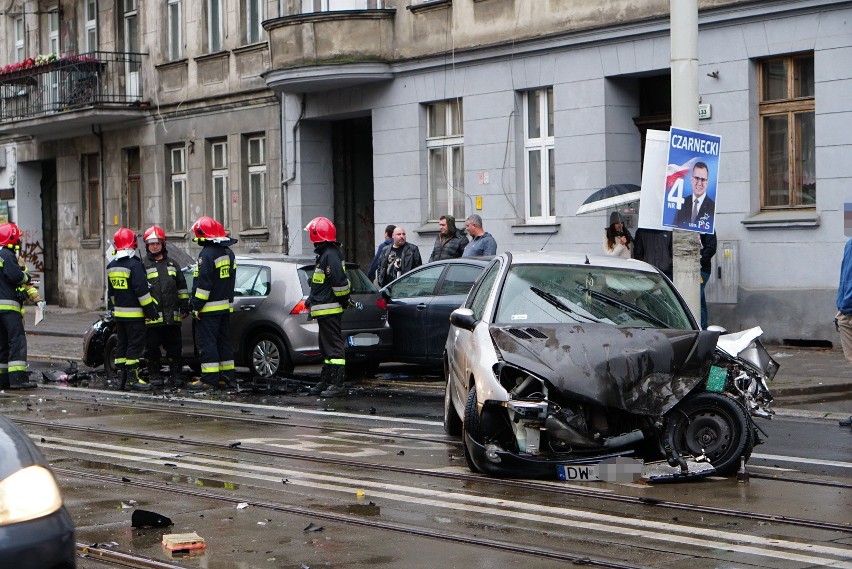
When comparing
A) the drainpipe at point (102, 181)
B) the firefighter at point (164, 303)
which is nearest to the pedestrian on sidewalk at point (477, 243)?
the firefighter at point (164, 303)

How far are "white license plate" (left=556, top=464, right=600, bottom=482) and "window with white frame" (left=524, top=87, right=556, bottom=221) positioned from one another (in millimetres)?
13783

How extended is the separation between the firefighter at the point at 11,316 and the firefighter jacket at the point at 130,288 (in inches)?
52.2

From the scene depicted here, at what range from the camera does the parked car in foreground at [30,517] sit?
5.01 metres

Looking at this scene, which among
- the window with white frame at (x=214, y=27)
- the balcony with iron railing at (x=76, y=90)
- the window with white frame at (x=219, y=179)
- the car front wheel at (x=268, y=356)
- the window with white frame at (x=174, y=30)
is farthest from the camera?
the balcony with iron railing at (x=76, y=90)

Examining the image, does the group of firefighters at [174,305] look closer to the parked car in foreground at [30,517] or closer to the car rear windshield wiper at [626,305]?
the car rear windshield wiper at [626,305]

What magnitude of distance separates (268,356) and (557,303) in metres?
7.60

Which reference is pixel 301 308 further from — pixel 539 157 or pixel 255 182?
pixel 255 182

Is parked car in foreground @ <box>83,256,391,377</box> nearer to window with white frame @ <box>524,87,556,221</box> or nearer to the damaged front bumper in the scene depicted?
window with white frame @ <box>524,87,556,221</box>

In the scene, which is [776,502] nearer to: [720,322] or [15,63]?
[720,322]

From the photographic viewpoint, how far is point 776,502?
339 inches

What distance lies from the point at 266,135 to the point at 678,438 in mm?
20523

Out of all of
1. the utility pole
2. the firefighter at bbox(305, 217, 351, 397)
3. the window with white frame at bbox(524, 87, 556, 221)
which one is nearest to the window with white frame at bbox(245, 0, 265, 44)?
the window with white frame at bbox(524, 87, 556, 221)

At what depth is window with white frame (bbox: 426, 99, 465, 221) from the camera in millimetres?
24609

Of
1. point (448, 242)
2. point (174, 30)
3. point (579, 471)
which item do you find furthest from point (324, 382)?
point (174, 30)
